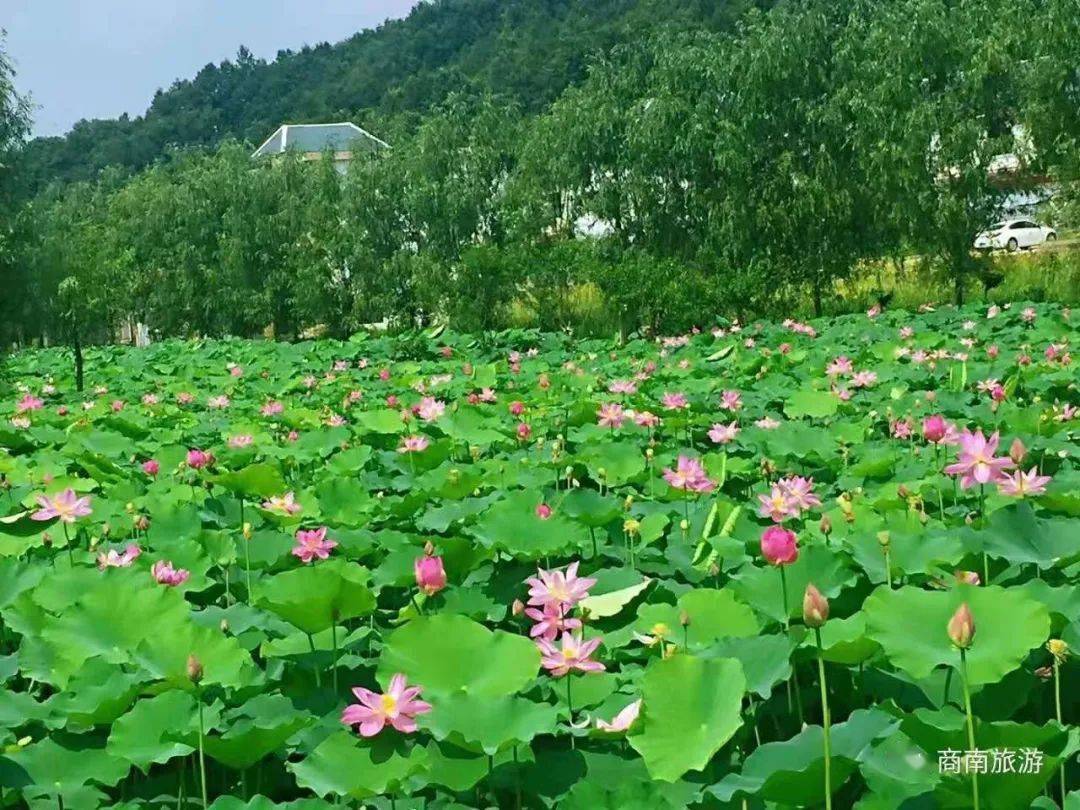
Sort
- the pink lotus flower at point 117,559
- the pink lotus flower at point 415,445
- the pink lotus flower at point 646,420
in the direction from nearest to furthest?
1. the pink lotus flower at point 117,559
2. the pink lotus flower at point 415,445
3. the pink lotus flower at point 646,420

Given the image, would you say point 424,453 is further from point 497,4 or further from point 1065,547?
point 497,4

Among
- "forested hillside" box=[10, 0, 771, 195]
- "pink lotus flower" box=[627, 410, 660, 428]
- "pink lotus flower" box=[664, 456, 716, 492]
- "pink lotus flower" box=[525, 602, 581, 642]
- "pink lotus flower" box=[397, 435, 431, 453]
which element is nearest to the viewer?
"pink lotus flower" box=[525, 602, 581, 642]

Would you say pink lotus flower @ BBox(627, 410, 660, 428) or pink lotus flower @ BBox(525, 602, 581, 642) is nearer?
pink lotus flower @ BBox(525, 602, 581, 642)

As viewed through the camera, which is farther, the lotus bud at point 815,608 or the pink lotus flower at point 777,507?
the pink lotus flower at point 777,507

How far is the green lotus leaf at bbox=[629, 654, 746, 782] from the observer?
1.13 m

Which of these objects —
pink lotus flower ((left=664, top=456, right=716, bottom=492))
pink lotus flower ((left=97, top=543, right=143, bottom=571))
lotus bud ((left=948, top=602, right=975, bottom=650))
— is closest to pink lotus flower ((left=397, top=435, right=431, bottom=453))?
pink lotus flower ((left=664, top=456, right=716, bottom=492))

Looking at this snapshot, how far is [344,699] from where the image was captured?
1.42m

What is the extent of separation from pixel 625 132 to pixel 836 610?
14632mm

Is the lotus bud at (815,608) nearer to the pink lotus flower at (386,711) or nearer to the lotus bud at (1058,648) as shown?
the lotus bud at (1058,648)

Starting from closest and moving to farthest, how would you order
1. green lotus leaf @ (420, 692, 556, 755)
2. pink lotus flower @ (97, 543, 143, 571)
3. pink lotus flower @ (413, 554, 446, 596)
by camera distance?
green lotus leaf @ (420, 692, 556, 755) → pink lotus flower @ (413, 554, 446, 596) → pink lotus flower @ (97, 543, 143, 571)

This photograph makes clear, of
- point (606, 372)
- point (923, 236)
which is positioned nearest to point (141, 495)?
point (606, 372)

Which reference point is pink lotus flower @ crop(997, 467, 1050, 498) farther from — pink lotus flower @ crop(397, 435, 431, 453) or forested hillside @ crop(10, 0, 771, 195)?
forested hillside @ crop(10, 0, 771, 195)

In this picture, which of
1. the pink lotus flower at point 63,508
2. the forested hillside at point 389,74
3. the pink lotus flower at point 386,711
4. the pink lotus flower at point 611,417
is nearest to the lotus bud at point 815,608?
the pink lotus flower at point 386,711

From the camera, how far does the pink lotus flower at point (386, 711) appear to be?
47.3 inches
